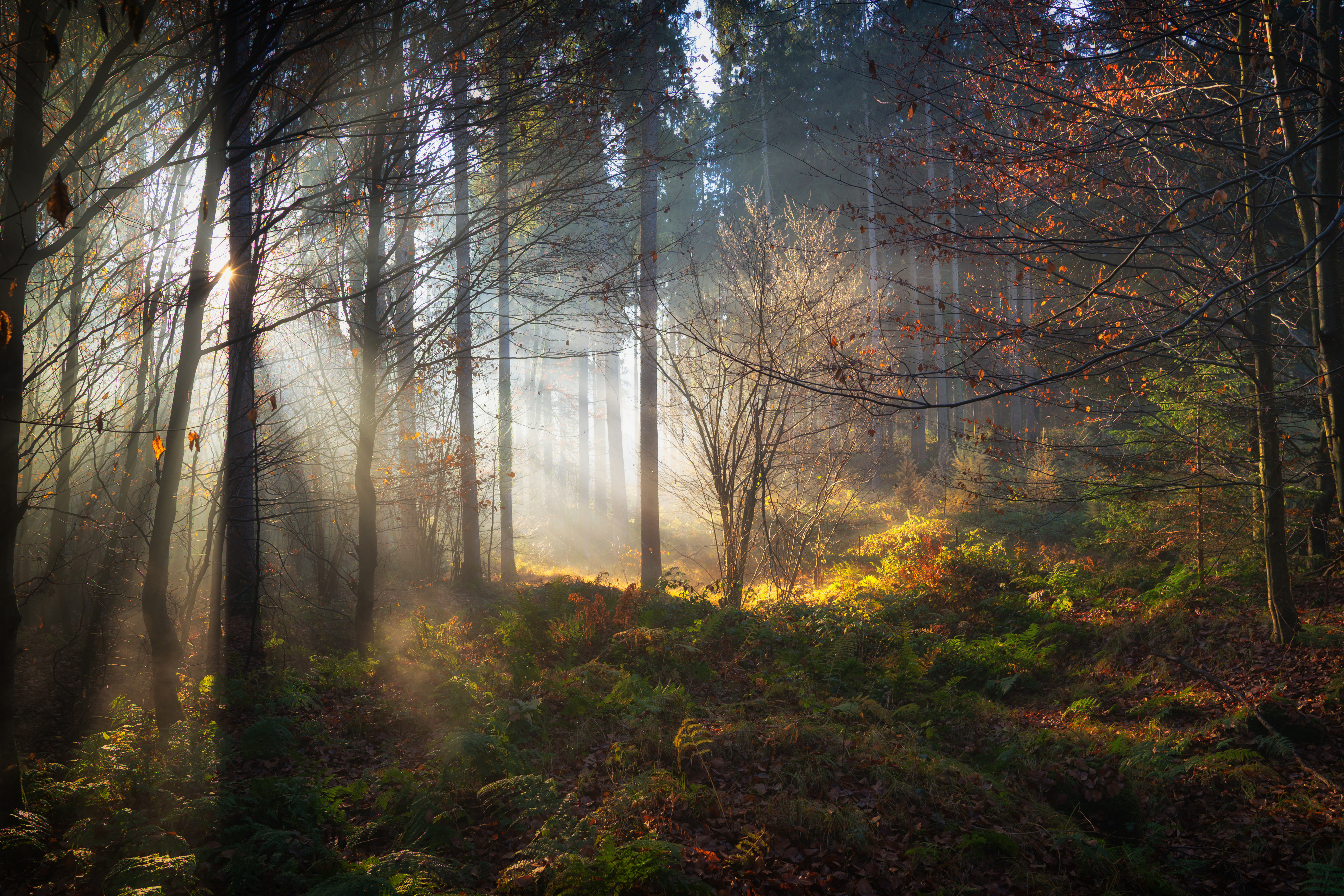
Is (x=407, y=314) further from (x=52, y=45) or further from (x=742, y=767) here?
(x=742, y=767)

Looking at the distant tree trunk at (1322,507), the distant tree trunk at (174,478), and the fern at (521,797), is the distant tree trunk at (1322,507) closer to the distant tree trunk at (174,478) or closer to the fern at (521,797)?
the fern at (521,797)

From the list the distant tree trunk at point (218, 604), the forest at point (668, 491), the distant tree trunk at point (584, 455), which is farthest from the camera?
the distant tree trunk at point (584, 455)

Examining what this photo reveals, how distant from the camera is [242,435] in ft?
23.4

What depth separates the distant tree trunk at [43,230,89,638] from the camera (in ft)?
19.7

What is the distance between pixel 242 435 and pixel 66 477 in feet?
4.88

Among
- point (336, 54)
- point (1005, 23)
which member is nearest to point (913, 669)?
point (1005, 23)

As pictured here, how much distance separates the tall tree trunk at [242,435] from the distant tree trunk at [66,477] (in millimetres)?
1173

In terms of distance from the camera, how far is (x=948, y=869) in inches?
142

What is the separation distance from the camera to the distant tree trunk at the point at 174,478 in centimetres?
443

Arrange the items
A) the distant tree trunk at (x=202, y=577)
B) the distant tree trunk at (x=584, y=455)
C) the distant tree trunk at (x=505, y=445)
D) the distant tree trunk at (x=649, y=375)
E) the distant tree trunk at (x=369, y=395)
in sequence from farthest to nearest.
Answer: the distant tree trunk at (x=584, y=455) → the distant tree trunk at (x=505, y=445) → the distant tree trunk at (x=649, y=375) → the distant tree trunk at (x=202, y=577) → the distant tree trunk at (x=369, y=395)

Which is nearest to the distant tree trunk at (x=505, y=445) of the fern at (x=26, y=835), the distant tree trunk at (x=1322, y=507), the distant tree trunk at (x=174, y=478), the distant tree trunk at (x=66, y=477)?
the distant tree trunk at (x=66, y=477)

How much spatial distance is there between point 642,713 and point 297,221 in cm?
618

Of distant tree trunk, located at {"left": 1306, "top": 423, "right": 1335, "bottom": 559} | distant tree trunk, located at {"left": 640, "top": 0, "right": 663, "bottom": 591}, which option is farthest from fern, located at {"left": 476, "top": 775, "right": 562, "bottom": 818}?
distant tree trunk, located at {"left": 1306, "top": 423, "right": 1335, "bottom": 559}

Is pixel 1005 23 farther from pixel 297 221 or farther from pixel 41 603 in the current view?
pixel 41 603
